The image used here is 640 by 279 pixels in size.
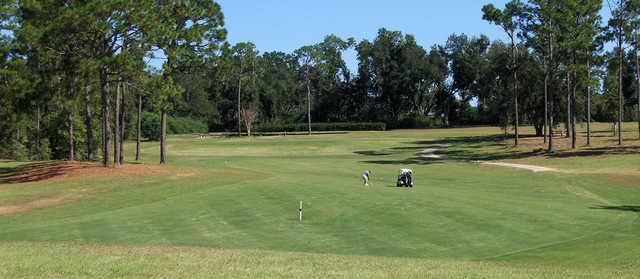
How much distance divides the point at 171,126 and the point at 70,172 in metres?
97.9

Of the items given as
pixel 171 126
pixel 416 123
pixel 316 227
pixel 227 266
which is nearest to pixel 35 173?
pixel 316 227

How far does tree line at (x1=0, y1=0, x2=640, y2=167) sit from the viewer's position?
1610 inches

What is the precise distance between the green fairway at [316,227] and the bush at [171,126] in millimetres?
76276

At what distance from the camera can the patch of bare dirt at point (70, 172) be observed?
40.9m

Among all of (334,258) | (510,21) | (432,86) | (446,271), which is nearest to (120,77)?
(334,258)

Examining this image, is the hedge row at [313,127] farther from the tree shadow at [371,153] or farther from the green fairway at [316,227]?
the green fairway at [316,227]

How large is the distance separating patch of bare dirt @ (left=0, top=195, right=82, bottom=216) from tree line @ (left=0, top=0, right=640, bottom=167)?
854 centimetres

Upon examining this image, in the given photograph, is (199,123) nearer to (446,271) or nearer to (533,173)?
(533,173)

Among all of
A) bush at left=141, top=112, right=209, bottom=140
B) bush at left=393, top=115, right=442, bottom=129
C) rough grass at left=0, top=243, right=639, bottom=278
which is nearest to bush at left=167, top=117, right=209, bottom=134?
bush at left=141, top=112, right=209, bottom=140

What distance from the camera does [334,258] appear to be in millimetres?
17375

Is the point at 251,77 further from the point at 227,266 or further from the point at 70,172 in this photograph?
the point at 227,266

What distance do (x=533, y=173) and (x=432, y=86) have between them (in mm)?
100188

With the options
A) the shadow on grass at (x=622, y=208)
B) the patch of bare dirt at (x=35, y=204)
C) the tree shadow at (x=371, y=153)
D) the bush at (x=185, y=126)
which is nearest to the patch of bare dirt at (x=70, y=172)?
the patch of bare dirt at (x=35, y=204)

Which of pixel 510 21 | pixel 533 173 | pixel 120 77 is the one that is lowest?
pixel 533 173
